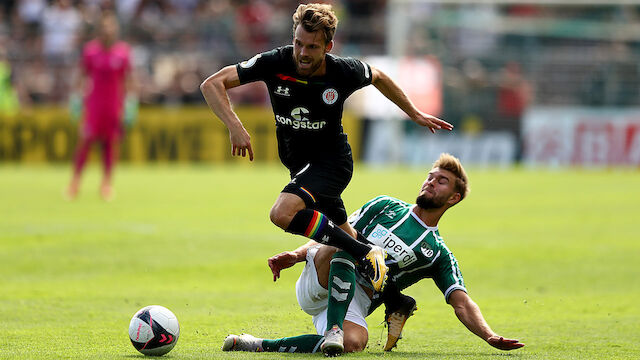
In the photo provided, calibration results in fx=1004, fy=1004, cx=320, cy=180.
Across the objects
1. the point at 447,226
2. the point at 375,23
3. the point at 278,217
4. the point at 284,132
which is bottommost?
the point at 447,226

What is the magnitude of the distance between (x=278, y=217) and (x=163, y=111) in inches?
740

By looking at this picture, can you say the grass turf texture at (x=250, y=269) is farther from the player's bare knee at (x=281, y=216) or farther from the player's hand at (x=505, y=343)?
the player's bare knee at (x=281, y=216)

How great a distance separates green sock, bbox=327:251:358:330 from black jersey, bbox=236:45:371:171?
786 millimetres

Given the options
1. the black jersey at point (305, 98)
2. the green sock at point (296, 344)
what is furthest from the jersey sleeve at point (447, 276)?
the black jersey at point (305, 98)

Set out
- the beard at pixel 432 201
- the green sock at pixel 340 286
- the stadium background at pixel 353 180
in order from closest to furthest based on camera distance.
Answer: the green sock at pixel 340 286 → the beard at pixel 432 201 → the stadium background at pixel 353 180

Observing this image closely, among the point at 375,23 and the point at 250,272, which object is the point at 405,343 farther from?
the point at 375,23

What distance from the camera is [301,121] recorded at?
674cm

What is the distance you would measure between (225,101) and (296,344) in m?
1.62

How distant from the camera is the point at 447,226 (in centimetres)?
1391

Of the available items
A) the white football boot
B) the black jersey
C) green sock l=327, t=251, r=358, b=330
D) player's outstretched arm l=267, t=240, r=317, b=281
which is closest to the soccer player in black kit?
the black jersey

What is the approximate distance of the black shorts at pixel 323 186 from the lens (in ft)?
21.5

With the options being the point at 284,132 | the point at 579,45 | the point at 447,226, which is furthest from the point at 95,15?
the point at 284,132

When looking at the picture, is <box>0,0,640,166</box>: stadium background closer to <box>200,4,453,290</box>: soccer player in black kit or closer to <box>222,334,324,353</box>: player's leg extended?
<box>200,4,453,290</box>: soccer player in black kit

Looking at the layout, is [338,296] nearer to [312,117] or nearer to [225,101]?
[312,117]
